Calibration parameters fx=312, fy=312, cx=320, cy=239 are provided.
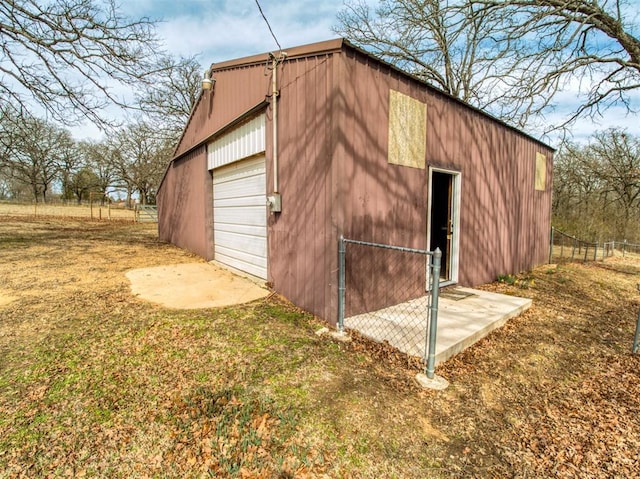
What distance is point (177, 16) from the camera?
661 cm

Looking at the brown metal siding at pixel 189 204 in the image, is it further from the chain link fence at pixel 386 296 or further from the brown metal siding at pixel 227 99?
the chain link fence at pixel 386 296

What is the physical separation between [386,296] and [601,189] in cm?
2029

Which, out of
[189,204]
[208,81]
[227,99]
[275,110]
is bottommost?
[189,204]

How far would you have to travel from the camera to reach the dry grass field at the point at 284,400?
1.83 meters

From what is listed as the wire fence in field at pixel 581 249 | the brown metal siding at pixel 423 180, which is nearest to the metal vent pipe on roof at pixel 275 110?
the brown metal siding at pixel 423 180

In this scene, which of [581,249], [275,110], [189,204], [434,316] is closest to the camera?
[434,316]

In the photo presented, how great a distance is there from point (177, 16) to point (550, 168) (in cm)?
1009

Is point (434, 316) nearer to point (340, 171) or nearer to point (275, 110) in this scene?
point (340, 171)

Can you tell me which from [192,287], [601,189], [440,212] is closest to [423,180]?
[440,212]

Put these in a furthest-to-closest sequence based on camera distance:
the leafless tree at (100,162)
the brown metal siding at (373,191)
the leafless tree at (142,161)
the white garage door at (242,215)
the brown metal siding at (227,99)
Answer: the leafless tree at (100,162) < the leafless tree at (142,161) < the white garage door at (242,215) < the brown metal siding at (227,99) < the brown metal siding at (373,191)

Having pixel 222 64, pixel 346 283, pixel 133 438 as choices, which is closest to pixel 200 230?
pixel 222 64

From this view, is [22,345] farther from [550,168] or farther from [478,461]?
[550,168]

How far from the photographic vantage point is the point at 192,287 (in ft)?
16.9

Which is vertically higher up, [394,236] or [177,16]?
[177,16]
